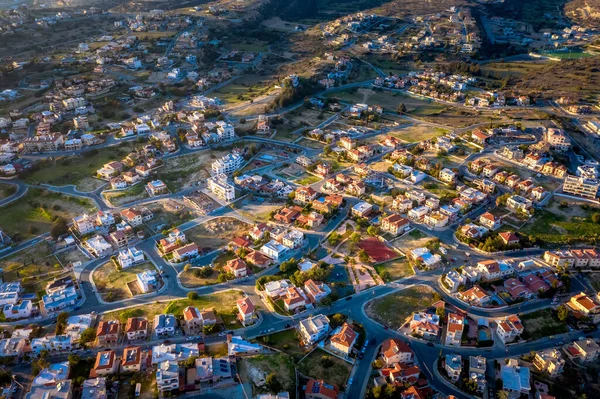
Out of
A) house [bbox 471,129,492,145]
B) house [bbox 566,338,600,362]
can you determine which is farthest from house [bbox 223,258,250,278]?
house [bbox 471,129,492,145]

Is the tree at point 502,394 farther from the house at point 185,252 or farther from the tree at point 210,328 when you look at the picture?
the house at point 185,252

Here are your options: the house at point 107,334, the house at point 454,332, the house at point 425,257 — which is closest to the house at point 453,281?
the house at point 425,257

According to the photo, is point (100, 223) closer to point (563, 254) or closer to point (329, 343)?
point (329, 343)

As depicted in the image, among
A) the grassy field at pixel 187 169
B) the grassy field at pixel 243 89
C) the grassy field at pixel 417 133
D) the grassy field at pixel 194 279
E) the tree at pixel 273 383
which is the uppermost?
the tree at pixel 273 383

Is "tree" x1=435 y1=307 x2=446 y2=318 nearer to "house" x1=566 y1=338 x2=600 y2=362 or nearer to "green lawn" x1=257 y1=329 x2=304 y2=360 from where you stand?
"house" x1=566 y1=338 x2=600 y2=362

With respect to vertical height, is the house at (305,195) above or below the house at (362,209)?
below

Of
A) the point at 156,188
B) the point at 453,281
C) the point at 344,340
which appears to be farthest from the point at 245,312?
the point at 156,188
